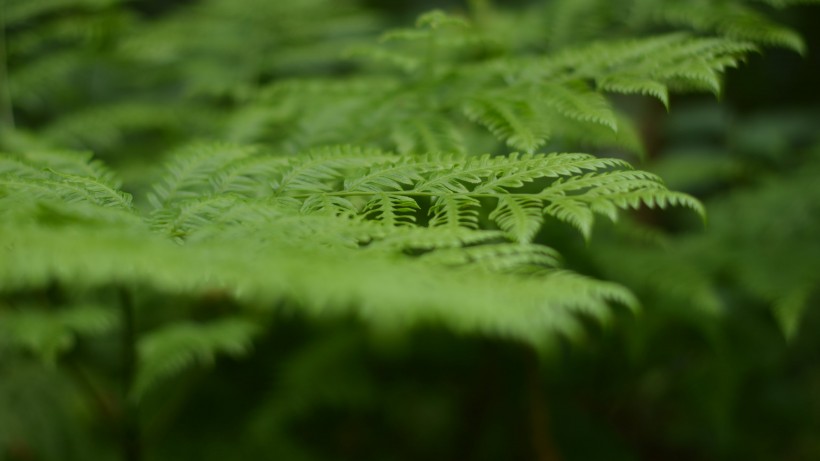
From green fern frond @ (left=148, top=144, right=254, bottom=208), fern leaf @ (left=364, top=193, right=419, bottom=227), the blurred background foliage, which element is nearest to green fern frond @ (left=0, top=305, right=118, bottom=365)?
the blurred background foliage

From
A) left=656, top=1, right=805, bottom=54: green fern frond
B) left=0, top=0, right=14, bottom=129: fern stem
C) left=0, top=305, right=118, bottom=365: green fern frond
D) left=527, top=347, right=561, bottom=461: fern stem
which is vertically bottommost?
left=527, top=347, right=561, bottom=461: fern stem

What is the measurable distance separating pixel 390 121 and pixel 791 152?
1.95 m

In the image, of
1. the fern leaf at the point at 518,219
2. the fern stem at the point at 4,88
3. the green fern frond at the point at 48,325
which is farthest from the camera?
the fern stem at the point at 4,88

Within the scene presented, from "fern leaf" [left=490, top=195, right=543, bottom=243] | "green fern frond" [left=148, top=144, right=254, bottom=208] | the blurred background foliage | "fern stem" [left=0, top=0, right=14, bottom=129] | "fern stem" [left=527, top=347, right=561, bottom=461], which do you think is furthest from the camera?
"fern stem" [left=0, top=0, right=14, bottom=129]

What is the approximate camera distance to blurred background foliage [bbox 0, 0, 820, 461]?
185 centimetres

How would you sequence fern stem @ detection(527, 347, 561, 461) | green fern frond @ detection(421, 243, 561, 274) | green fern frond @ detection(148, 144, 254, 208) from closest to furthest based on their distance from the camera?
green fern frond @ detection(421, 243, 561, 274)
green fern frond @ detection(148, 144, 254, 208)
fern stem @ detection(527, 347, 561, 461)

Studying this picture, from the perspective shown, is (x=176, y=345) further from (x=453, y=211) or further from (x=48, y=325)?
(x=453, y=211)

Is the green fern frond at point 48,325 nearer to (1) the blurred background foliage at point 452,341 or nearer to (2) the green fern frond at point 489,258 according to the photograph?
(1) the blurred background foliage at point 452,341

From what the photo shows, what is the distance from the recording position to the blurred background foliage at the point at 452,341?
1848mm

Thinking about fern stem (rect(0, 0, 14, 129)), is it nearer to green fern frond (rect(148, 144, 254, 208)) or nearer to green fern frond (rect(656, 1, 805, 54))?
green fern frond (rect(148, 144, 254, 208))

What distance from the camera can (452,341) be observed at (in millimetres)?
2078

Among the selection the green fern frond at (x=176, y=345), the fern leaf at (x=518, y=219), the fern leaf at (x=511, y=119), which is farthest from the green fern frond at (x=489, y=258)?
the green fern frond at (x=176, y=345)

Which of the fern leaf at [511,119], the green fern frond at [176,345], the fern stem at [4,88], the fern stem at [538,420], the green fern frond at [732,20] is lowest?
the fern stem at [538,420]

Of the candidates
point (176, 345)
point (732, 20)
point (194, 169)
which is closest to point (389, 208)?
point (194, 169)
